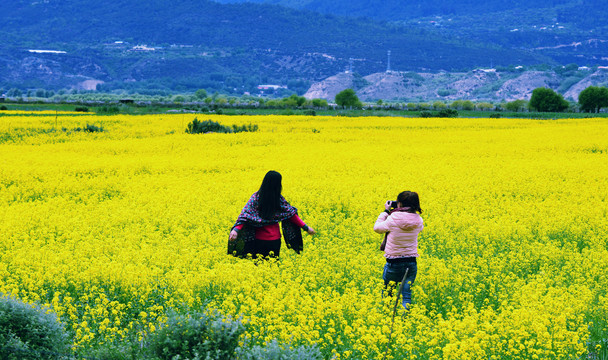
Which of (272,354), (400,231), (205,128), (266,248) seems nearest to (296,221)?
(266,248)

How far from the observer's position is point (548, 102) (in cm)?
8138

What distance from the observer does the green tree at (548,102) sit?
8075cm

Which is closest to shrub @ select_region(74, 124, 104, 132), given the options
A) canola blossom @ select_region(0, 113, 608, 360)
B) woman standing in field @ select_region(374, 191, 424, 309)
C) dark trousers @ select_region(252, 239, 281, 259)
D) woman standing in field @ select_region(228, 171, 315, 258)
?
canola blossom @ select_region(0, 113, 608, 360)

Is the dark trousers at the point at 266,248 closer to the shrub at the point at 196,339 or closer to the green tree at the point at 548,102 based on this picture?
the shrub at the point at 196,339

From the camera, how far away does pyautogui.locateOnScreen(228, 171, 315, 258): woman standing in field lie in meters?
7.54

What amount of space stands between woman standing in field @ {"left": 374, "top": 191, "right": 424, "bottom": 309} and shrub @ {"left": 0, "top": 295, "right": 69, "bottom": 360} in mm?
3588

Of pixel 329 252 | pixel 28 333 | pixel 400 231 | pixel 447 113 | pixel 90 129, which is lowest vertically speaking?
pixel 329 252

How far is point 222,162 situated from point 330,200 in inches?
330

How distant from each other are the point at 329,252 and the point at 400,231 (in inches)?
92.6

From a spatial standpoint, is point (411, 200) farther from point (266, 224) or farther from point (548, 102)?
point (548, 102)

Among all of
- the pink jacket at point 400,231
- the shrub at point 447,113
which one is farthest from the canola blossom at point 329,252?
the shrub at point 447,113

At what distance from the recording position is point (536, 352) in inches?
229

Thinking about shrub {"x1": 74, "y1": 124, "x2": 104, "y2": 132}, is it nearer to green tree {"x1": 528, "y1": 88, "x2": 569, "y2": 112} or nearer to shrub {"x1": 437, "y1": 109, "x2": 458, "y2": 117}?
shrub {"x1": 437, "y1": 109, "x2": 458, "y2": 117}

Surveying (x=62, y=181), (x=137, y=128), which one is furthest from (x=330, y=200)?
(x=137, y=128)
